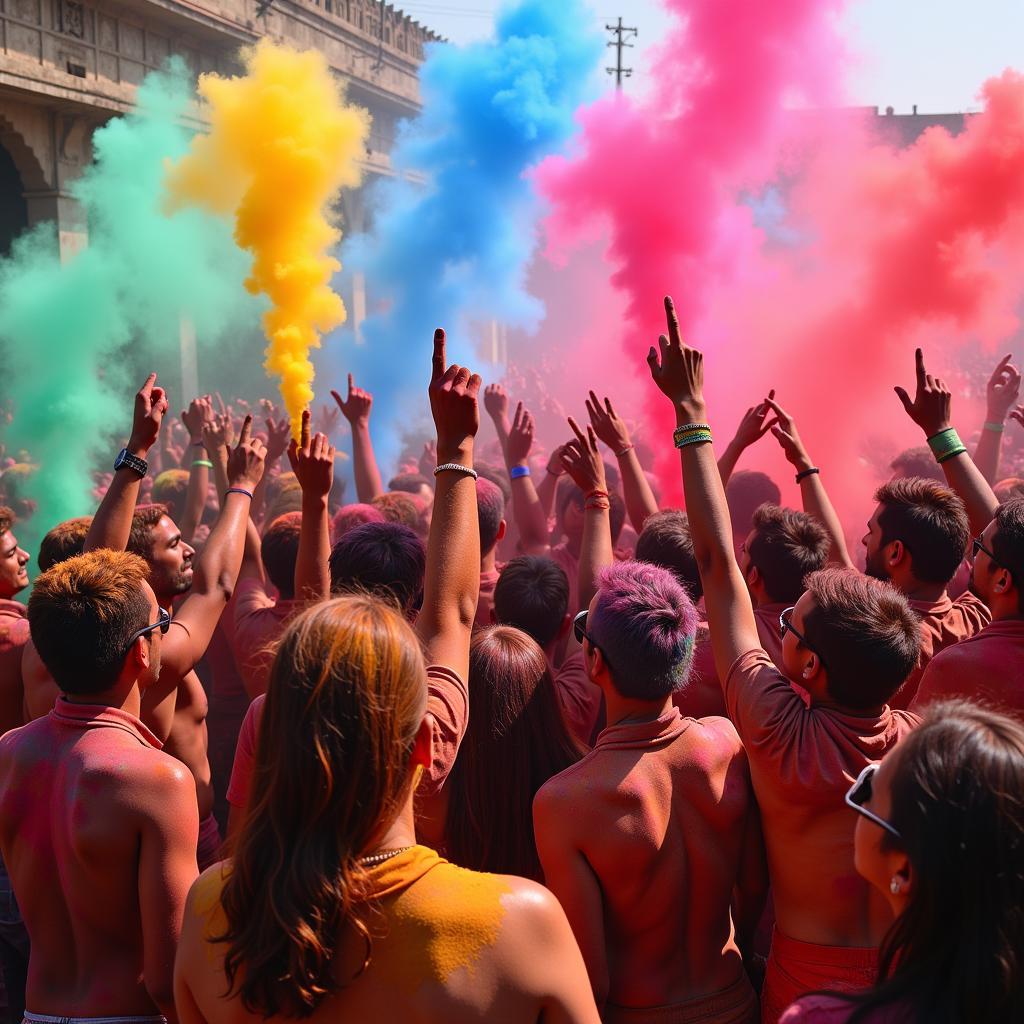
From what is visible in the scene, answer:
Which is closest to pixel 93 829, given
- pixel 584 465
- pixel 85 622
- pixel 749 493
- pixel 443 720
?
pixel 85 622

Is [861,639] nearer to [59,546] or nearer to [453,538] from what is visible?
[453,538]

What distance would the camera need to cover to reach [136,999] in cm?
241

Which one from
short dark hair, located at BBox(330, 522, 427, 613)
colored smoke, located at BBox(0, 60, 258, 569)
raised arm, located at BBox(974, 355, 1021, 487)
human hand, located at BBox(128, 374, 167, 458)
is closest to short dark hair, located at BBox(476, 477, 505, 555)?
short dark hair, located at BBox(330, 522, 427, 613)

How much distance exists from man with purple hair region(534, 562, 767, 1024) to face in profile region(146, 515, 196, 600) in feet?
6.20

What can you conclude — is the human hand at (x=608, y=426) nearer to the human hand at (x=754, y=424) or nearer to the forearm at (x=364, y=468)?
→ the human hand at (x=754, y=424)

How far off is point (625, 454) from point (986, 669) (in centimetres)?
229

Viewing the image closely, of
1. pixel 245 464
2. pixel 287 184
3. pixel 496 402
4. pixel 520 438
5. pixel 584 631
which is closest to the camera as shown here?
pixel 584 631

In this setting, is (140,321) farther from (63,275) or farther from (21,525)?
(21,525)

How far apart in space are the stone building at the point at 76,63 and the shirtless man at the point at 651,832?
1517cm

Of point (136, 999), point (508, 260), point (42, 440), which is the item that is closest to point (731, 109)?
point (508, 260)

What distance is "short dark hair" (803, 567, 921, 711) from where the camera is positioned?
241 centimetres

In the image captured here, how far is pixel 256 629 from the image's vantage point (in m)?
4.04

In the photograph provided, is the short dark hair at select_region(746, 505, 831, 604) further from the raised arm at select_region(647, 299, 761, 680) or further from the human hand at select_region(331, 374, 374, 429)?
the human hand at select_region(331, 374, 374, 429)

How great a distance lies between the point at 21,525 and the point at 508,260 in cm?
675
